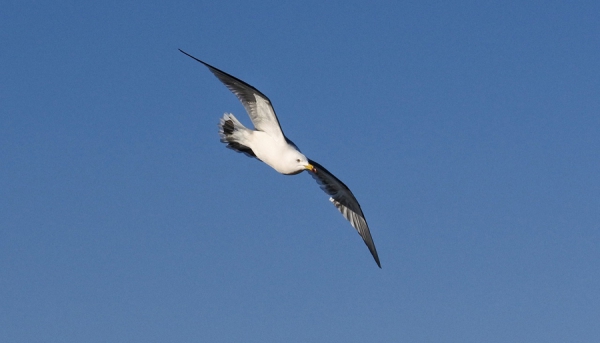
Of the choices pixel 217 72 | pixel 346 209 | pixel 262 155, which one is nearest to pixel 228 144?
pixel 262 155

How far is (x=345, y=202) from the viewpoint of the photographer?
67.5 feet

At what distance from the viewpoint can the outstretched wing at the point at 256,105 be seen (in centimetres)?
1673

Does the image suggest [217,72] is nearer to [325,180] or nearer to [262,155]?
[262,155]

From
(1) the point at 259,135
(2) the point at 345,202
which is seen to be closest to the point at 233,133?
(1) the point at 259,135

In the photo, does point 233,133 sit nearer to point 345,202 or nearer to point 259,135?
point 259,135

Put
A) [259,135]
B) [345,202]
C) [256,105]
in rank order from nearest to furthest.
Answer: [256,105]
[259,135]
[345,202]

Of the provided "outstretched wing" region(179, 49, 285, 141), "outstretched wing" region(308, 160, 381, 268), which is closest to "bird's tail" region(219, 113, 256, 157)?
"outstretched wing" region(179, 49, 285, 141)

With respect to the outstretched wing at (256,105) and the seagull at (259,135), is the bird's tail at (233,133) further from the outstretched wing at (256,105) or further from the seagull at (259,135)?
the outstretched wing at (256,105)

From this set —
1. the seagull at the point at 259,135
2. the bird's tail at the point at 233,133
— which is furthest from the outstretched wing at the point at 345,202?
the bird's tail at the point at 233,133

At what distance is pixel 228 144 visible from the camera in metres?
18.3

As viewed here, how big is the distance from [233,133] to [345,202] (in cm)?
368

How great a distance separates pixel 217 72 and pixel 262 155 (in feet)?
6.39

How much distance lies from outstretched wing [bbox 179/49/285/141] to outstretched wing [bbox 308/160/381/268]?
226 cm

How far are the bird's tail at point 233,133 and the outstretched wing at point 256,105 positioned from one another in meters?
0.52
